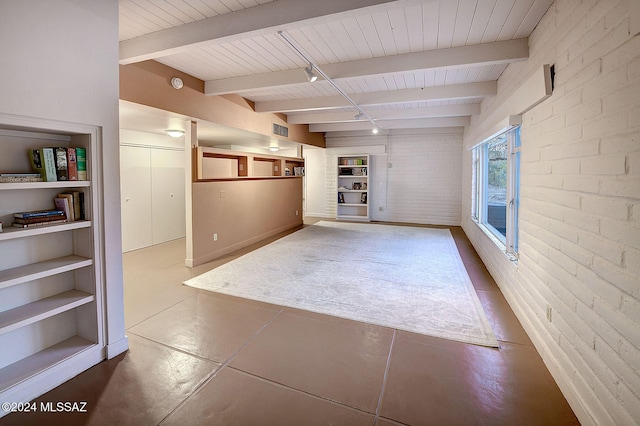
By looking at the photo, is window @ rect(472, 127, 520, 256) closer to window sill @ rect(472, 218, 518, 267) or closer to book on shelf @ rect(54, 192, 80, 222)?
window sill @ rect(472, 218, 518, 267)

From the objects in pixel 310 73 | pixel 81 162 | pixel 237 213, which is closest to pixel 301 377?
pixel 81 162

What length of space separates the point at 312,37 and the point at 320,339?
277 cm

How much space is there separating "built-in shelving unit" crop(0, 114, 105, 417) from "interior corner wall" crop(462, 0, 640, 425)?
307 centimetres

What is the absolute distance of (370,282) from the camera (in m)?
3.88

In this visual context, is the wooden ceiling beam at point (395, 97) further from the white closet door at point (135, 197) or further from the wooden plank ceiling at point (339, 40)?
the white closet door at point (135, 197)

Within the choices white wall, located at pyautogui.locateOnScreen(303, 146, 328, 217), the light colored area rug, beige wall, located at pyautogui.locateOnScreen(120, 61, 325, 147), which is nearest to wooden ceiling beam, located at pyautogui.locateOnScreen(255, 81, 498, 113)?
beige wall, located at pyautogui.locateOnScreen(120, 61, 325, 147)

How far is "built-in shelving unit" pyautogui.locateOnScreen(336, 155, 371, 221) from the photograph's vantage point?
9281 millimetres

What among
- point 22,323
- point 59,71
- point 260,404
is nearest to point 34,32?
point 59,71

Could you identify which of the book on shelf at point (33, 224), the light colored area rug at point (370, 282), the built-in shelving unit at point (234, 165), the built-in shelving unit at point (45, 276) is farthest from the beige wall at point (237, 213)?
the book on shelf at point (33, 224)

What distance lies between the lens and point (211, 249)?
5.01 m

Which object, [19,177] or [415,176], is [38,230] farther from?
[415,176]

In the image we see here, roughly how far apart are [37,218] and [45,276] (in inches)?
15.1

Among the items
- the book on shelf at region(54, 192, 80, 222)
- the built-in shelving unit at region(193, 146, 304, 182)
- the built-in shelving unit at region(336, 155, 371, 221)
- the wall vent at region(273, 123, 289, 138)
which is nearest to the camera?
the book on shelf at region(54, 192, 80, 222)

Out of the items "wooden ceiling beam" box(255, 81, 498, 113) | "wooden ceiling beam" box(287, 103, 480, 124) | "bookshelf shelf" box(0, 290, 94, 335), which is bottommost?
"bookshelf shelf" box(0, 290, 94, 335)
